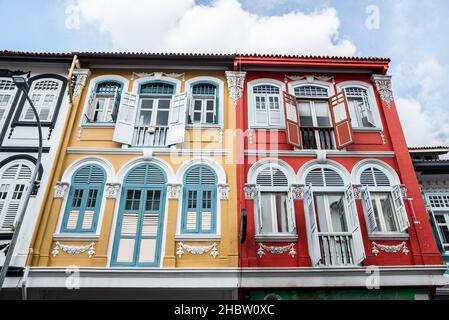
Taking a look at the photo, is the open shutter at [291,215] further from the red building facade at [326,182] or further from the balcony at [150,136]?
the balcony at [150,136]

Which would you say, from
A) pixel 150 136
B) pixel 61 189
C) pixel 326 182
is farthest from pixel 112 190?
pixel 326 182

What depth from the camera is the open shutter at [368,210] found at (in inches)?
356

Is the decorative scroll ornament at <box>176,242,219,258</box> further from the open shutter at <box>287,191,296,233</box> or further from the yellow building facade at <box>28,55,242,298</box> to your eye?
the open shutter at <box>287,191,296,233</box>

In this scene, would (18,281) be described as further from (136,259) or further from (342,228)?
(342,228)

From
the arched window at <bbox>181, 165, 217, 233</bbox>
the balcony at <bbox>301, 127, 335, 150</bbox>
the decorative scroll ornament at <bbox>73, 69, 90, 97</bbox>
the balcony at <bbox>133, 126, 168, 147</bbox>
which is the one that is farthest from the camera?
the decorative scroll ornament at <bbox>73, 69, 90, 97</bbox>

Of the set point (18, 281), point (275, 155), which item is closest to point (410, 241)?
point (275, 155)

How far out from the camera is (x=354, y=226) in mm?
8828

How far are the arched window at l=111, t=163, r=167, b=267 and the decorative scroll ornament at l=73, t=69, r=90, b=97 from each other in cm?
333

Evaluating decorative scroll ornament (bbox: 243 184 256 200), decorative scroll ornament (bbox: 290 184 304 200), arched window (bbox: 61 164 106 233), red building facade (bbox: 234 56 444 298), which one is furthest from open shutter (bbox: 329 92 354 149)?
arched window (bbox: 61 164 106 233)

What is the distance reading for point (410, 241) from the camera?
9031 mm

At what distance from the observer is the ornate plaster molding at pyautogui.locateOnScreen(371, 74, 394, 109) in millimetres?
11305

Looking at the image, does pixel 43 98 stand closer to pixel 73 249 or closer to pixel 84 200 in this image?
pixel 84 200

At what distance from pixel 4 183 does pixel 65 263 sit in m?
2.98

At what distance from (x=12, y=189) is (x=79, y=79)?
152 inches
